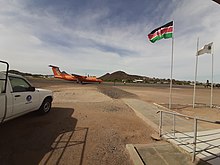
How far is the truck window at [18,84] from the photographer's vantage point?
16.7 ft

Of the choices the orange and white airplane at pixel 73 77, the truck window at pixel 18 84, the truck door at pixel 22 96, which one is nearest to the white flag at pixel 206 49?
the truck door at pixel 22 96

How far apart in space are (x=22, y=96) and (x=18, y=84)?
1.61 ft

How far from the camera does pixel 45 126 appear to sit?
17.4 ft

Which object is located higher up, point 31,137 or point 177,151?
point 31,137

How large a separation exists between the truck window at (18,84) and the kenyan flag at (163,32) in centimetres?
880

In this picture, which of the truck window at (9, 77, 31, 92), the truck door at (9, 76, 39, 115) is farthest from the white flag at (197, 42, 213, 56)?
the truck window at (9, 77, 31, 92)

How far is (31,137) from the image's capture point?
4.38 metres

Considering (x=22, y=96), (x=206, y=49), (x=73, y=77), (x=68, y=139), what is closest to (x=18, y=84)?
(x=22, y=96)

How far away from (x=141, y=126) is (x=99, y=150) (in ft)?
8.94

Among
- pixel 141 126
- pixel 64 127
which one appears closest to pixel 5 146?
pixel 64 127

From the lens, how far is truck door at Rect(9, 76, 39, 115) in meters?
4.97

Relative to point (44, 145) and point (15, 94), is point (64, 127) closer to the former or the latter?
point (44, 145)

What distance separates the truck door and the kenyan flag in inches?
339

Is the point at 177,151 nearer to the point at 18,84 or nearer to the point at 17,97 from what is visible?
the point at 17,97
